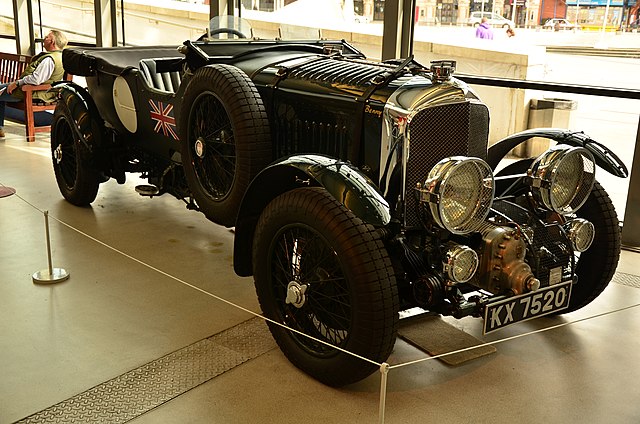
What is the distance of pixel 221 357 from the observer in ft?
10.7

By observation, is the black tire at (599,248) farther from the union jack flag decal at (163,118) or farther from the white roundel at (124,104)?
the white roundel at (124,104)

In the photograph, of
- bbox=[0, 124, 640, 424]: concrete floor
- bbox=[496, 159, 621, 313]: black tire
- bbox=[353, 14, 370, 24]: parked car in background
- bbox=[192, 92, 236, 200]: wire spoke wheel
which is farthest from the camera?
bbox=[353, 14, 370, 24]: parked car in background

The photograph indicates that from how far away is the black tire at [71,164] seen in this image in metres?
5.38

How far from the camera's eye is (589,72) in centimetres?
525

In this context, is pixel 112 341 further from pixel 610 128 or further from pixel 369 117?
pixel 610 128

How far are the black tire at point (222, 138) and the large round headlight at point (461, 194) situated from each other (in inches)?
42.7

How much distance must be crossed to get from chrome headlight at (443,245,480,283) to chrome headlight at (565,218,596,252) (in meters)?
0.62

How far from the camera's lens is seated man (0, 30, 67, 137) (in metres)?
7.98

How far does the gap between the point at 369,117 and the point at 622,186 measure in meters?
2.98

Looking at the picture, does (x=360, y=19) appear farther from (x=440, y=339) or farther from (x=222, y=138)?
(x=440, y=339)

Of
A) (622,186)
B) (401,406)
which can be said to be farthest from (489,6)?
(401,406)

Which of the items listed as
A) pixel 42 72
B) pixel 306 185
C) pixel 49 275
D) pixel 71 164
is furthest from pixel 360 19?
pixel 42 72

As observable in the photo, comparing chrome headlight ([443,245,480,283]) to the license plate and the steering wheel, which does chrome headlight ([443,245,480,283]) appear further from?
the steering wheel

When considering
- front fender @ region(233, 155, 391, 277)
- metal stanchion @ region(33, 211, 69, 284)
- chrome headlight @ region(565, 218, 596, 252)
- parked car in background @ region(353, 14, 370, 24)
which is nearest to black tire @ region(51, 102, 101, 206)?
metal stanchion @ region(33, 211, 69, 284)
